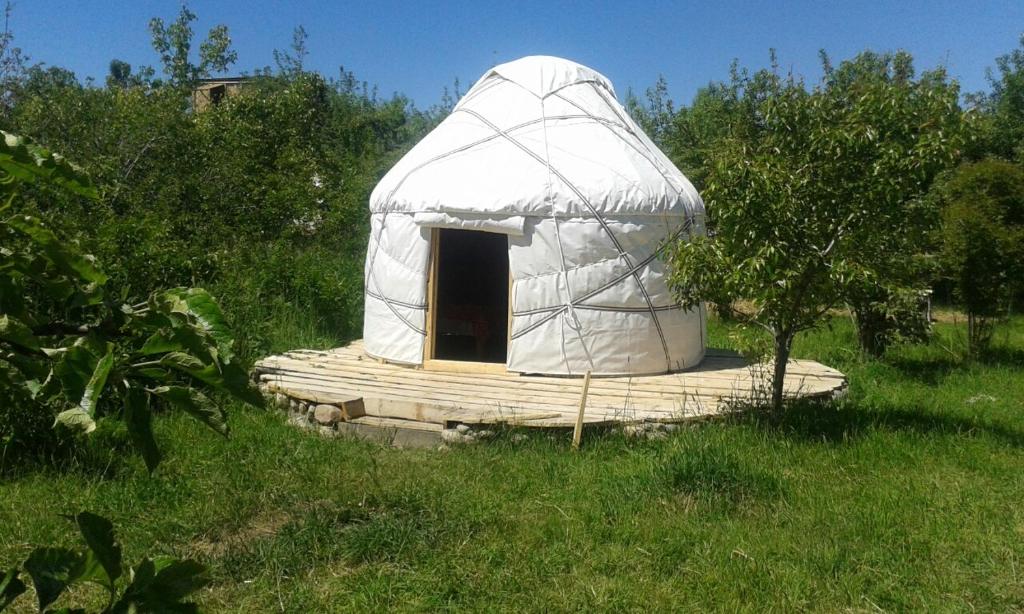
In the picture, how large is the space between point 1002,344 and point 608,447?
→ 6.27 m

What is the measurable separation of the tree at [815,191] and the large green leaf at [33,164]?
14.0 feet

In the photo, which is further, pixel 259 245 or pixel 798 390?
pixel 259 245

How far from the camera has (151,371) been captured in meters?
0.85

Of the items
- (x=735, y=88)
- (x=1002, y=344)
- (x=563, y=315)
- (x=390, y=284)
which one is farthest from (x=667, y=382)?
(x=735, y=88)

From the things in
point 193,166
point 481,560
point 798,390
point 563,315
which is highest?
point 193,166

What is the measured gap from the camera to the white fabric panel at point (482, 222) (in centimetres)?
673

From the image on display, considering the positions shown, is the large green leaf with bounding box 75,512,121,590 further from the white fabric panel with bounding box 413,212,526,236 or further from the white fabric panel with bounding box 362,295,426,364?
the white fabric panel with bounding box 362,295,426,364

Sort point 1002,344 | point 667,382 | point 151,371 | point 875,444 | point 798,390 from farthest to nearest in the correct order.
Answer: point 1002,344 → point 667,382 → point 798,390 → point 875,444 → point 151,371

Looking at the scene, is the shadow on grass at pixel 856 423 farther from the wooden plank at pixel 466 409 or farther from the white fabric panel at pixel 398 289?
the white fabric panel at pixel 398 289

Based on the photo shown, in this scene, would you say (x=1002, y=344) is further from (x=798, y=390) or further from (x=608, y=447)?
(x=608, y=447)

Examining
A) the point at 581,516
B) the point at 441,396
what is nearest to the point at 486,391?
the point at 441,396

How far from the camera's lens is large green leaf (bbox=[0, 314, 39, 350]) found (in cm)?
83

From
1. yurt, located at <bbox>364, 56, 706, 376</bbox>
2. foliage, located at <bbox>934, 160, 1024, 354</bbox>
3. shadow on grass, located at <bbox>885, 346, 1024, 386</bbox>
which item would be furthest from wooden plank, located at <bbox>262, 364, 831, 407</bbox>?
Answer: foliage, located at <bbox>934, 160, 1024, 354</bbox>

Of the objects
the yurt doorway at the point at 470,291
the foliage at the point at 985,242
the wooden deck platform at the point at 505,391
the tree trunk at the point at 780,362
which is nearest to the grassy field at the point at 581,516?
the tree trunk at the point at 780,362
